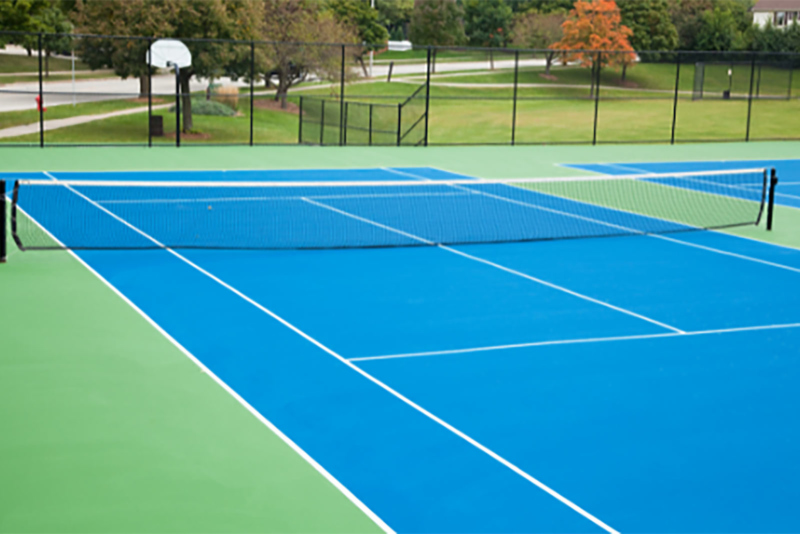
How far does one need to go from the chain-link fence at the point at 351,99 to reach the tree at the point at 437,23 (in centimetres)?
513

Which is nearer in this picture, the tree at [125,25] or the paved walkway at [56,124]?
the tree at [125,25]

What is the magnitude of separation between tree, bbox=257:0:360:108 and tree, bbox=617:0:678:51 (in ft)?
113

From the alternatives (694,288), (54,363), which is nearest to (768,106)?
(694,288)

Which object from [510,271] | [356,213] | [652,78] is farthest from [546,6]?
[510,271]

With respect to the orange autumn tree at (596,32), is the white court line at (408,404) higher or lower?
lower

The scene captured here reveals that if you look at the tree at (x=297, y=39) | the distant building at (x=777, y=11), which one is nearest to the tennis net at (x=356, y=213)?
the tree at (x=297, y=39)

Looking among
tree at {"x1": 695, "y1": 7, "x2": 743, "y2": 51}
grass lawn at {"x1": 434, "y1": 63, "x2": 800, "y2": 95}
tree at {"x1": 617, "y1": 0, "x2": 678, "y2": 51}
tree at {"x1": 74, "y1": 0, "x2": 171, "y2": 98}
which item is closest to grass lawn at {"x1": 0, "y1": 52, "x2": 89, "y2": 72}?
Answer: grass lawn at {"x1": 434, "y1": 63, "x2": 800, "y2": 95}

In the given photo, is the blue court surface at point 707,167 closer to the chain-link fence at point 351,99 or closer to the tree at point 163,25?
the chain-link fence at point 351,99

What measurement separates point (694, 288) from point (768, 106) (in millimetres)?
50600

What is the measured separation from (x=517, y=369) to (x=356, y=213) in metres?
8.83

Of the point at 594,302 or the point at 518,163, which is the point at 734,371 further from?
the point at 518,163

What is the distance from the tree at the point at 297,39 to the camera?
156 ft

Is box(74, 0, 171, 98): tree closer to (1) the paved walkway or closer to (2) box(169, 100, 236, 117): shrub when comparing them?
(1) the paved walkway

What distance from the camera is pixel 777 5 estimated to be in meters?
112
